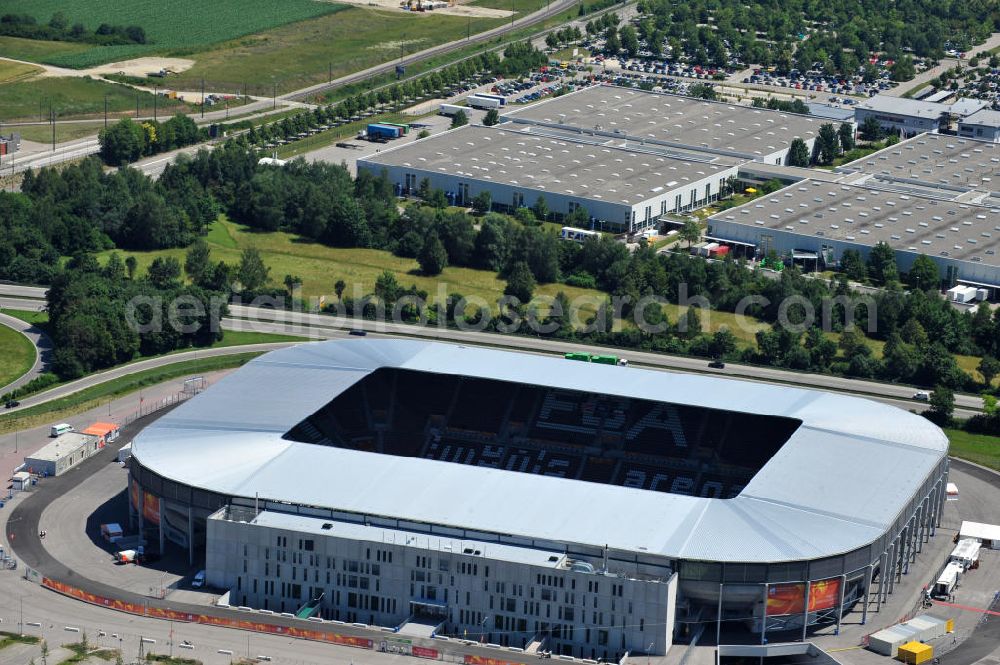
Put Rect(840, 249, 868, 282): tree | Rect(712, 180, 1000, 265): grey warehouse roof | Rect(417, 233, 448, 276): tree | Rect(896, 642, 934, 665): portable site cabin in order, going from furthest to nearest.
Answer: Rect(712, 180, 1000, 265): grey warehouse roof < Rect(840, 249, 868, 282): tree < Rect(417, 233, 448, 276): tree < Rect(896, 642, 934, 665): portable site cabin

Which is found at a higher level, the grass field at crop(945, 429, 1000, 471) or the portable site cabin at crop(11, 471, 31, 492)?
the grass field at crop(945, 429, 1000, 471)

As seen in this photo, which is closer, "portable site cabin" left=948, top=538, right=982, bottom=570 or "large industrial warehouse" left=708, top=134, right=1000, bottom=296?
"portable site cabin" left=948, top=538, right=982, bottom=570

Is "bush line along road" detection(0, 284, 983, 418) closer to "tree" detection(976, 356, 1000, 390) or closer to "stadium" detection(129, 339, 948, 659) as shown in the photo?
"tree" detection(976, 356, 1000, 390)

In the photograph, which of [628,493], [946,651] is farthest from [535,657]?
[946,651]

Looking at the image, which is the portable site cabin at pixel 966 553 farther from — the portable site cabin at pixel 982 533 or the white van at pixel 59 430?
the white van at pixel 59 430

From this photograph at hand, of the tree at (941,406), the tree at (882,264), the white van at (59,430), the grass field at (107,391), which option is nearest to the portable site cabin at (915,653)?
the tree at (941,406)

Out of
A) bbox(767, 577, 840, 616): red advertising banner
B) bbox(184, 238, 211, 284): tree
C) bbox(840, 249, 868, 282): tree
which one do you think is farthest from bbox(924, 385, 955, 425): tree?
bbox(184, 238, 211, 284): tree

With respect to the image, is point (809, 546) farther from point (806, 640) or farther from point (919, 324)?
point (919, 324)
